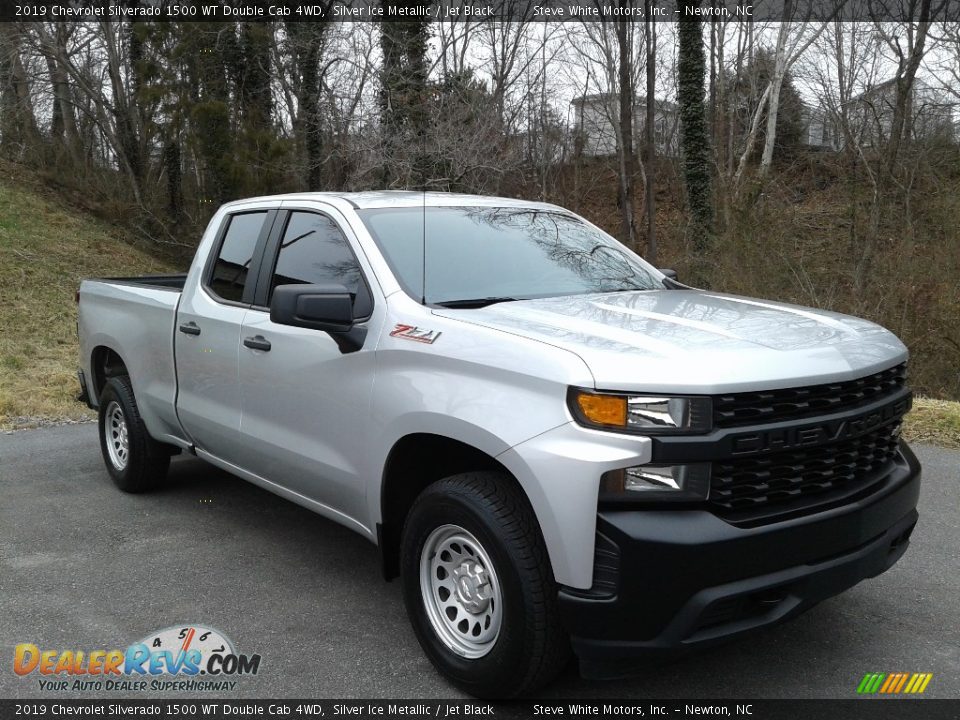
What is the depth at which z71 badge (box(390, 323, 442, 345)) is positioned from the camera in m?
3.47

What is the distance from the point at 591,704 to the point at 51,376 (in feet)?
33.2

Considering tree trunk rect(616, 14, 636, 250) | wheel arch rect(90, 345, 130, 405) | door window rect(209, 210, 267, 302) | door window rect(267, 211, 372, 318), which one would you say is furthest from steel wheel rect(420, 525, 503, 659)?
tree trunk rect(616, 14, 636, 250)

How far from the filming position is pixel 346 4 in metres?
23.5

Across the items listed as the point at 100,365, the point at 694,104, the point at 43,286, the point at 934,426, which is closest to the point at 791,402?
the point at 934,426

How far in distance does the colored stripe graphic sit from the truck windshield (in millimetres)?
1968

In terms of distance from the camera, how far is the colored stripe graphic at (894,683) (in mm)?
3330

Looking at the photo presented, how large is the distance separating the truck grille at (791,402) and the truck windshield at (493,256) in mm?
1306

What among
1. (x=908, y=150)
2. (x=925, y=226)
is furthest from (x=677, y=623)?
(x=908, y=150)

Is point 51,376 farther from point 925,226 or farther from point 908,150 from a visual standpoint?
point 908,150

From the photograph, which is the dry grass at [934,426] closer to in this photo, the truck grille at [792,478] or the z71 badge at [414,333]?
the truck grille at [792,478]

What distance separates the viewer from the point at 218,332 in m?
4.78

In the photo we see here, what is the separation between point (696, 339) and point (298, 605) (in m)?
2.28

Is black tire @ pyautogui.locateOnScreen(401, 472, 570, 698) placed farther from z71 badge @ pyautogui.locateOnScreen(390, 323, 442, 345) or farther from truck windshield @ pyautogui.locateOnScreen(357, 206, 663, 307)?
truck windshield @ pyautogui.locateOnScreen(357, 206, 663, 307)

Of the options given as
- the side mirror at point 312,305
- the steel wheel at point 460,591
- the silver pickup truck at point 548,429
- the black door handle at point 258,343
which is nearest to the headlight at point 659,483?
the silver pickup truck at point 548,429
